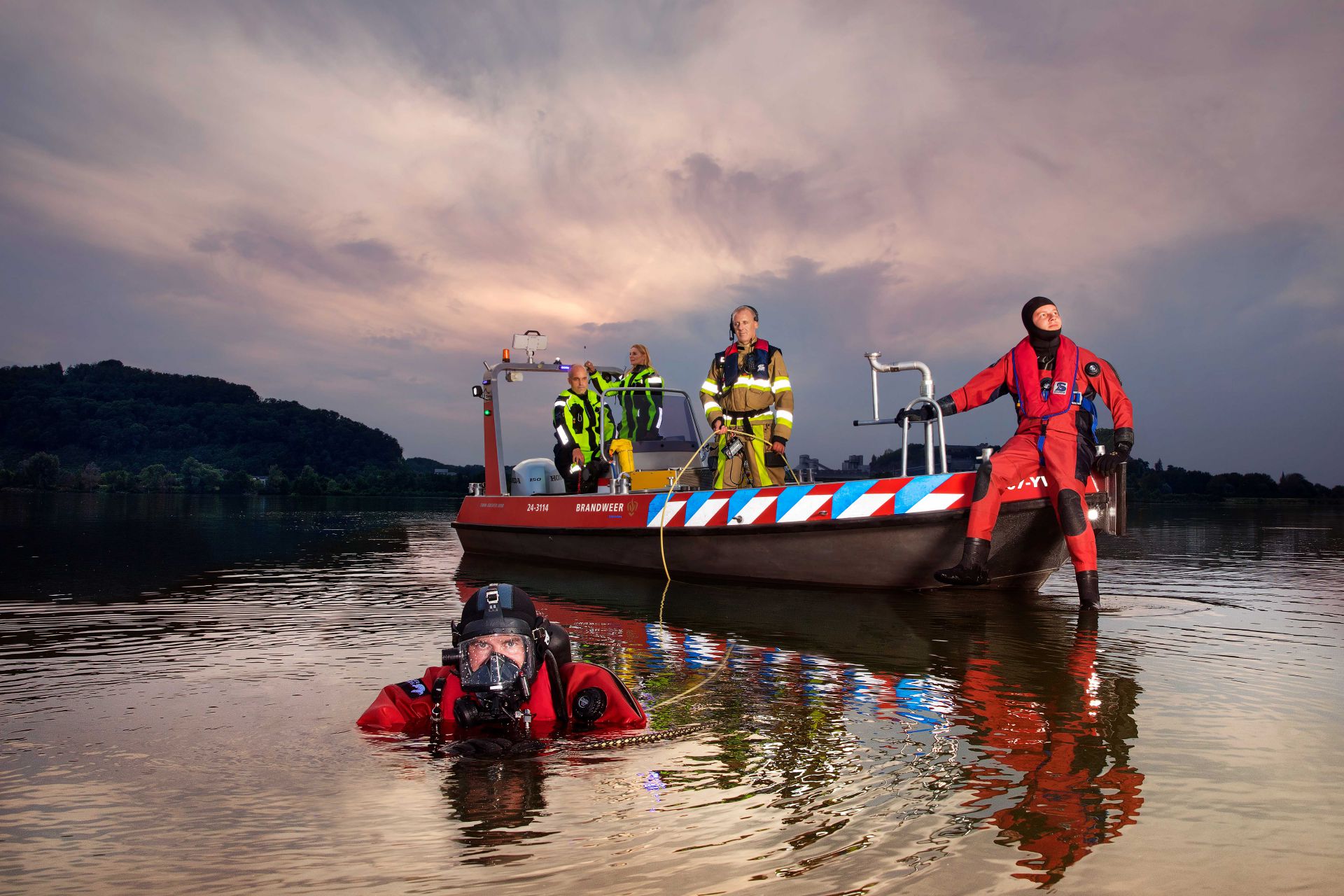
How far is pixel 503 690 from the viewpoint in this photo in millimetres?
3494

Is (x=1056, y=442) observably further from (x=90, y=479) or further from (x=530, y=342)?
(x=90, y=479)

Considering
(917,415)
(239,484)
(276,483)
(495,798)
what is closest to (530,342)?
(917,415)

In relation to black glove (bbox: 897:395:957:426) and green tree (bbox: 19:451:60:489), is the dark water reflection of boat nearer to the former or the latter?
black glove (bbox: 897:395:957:426)

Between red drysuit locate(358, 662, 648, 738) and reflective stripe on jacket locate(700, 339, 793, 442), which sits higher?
reflective stripe on jacket locate(700, 339, 793, 442)

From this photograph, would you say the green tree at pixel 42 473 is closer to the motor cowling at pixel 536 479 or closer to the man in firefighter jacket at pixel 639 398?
the motor cowling at pixel 536 479

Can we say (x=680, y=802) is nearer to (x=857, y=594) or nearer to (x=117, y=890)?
(x=117, y=890)

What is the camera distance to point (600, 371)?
40.2 feet

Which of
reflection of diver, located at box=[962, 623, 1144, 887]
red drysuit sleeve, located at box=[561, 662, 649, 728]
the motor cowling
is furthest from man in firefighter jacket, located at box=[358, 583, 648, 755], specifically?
the motor cowling

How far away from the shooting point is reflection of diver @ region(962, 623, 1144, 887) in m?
2.47

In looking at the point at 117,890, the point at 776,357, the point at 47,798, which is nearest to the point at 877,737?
the point at 117,890

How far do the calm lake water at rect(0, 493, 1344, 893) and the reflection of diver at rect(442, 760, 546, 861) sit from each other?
0.01m

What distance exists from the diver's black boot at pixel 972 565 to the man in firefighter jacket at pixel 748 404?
213cm

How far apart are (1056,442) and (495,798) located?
5.77 m

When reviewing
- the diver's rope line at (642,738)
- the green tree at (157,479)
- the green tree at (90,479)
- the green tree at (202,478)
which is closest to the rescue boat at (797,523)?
the diver's rope line at (642,738)
